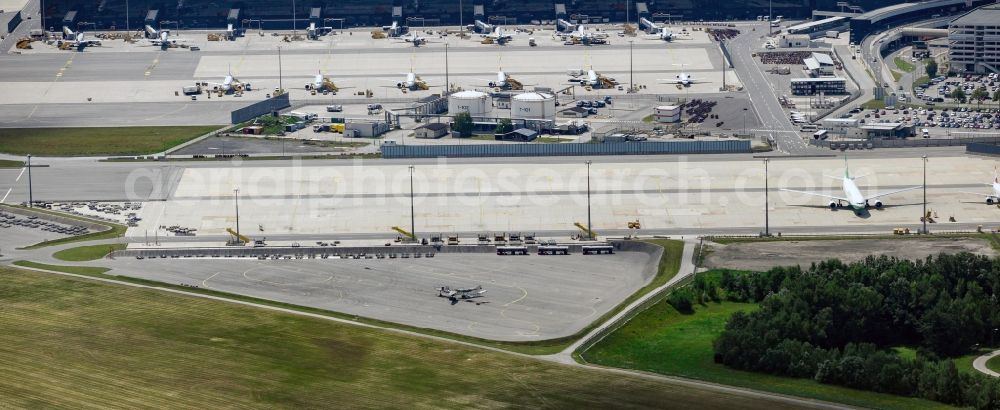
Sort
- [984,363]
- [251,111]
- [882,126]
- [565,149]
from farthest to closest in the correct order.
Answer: [251,111]
[882,126]
[565,149]
[984,363]

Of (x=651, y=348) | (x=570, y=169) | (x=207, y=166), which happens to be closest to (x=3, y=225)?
(x=207, y=166)

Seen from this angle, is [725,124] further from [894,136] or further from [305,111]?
[305,111]

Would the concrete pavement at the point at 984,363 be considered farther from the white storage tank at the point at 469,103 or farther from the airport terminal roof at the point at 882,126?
the white storage tank at the point at 469,103

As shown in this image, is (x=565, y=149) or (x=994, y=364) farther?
(x=565, y=149)

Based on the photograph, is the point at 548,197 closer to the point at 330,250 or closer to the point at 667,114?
the point at 330,250

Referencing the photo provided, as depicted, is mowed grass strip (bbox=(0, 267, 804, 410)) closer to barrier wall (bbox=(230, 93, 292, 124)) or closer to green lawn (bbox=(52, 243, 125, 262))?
green lawn (bbox=(52, 243, 125, 262))

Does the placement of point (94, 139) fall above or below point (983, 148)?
above

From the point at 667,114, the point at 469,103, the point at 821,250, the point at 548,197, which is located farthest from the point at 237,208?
the point at 667,114
